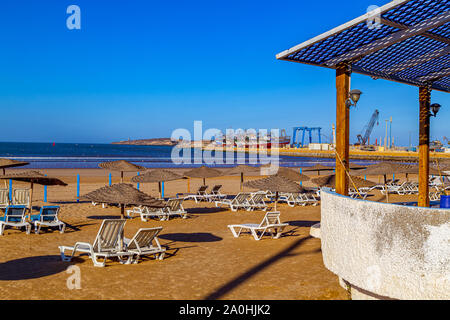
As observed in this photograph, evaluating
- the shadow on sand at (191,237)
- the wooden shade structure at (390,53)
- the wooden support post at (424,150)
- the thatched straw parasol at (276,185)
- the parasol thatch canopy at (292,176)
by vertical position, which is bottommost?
the shadow on sand at (191,237)

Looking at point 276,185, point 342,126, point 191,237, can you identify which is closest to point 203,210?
point 191,237

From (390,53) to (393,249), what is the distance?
3.07 m

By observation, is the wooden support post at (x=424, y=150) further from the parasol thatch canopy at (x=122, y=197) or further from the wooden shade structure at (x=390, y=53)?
the parasol thatch canopy at (x=122, y=197)

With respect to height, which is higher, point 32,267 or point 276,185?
point 276,185

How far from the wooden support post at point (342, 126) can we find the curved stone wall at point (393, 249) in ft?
3.37

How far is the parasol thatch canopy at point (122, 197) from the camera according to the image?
7.28 m

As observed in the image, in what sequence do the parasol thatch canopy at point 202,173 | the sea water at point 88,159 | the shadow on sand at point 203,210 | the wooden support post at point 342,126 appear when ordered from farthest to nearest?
the sea water at point 88,159 → the parasol thatch canopy at point 202,173 → the shadow on sand at point 203,210 → the wooden support post at point 342,126

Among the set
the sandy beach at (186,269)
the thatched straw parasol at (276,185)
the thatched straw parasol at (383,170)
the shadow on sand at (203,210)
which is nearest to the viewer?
the sandy beach at (186,269)

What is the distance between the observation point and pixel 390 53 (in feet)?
18.7

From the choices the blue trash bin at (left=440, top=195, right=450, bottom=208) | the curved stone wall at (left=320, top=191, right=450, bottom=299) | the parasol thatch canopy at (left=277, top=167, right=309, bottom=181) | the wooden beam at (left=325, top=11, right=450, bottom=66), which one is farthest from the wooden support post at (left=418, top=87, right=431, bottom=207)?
the parasol thatch canopy at (left=277, top=167, right=309, bottom=181)

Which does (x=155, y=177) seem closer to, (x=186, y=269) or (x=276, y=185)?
(x=276, y=185)

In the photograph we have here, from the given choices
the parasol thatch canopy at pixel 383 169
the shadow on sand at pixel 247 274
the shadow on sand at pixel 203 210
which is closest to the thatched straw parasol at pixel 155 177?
the shadow on sand at pixel 203 210

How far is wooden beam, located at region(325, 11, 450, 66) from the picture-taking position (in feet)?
14.8

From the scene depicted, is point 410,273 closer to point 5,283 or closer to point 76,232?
point 5,283
